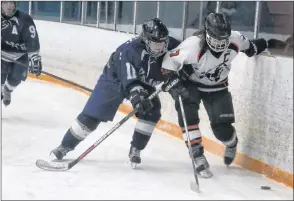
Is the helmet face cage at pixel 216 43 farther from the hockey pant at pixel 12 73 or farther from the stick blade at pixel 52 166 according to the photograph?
the hockey pant at pixel 12 73

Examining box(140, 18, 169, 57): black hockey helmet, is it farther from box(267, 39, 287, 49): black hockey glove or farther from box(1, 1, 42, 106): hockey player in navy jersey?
box(1, 1, 42, 106): hockey player in navy jersey

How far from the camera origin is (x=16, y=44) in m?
4.30

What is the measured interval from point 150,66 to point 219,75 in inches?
13.1

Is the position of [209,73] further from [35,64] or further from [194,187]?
[35,64]

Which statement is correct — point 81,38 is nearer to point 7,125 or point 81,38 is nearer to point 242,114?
point 7,125

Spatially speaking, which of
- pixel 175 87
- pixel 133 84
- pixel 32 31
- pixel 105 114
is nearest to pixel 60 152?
pixel 105 114

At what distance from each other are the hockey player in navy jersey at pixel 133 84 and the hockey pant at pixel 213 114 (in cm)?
17

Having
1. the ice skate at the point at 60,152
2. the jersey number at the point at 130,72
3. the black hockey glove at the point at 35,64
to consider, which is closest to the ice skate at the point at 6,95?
the black hockey glove at the point at 35,64

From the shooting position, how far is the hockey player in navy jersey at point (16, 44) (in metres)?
4.22

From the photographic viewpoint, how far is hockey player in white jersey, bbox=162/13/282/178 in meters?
2.86

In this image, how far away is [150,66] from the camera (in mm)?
3068

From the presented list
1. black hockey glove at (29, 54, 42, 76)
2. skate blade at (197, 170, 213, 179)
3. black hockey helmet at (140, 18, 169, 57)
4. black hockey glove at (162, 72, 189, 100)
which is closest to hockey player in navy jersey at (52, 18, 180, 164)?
black hockey helmet at (140, 18, 169, 57)

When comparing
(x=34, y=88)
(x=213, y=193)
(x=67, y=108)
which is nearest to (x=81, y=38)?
(x=34, y=88)

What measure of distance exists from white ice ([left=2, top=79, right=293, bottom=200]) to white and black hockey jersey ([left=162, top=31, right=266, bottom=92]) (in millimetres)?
428
